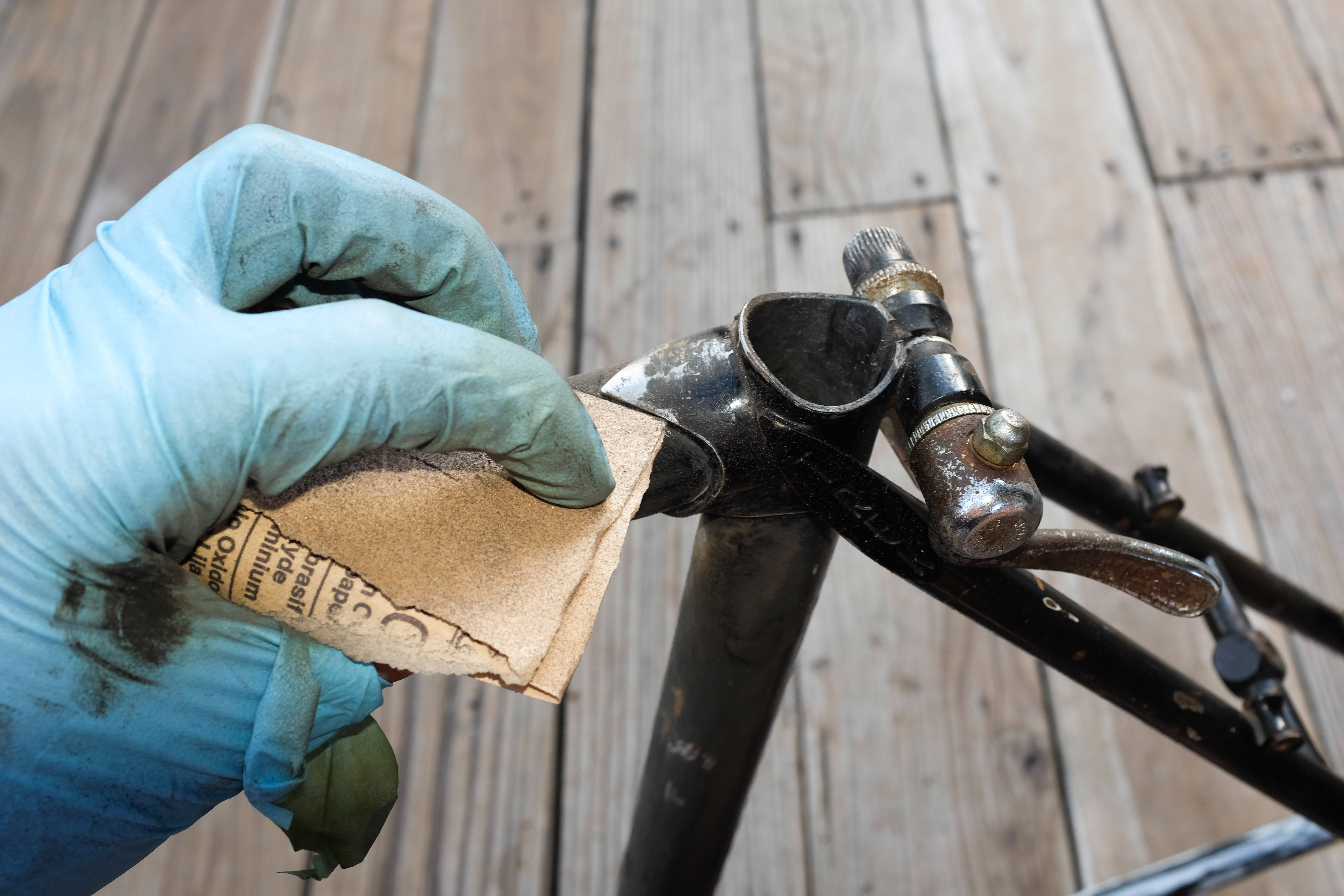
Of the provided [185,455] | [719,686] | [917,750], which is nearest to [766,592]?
[719,686]

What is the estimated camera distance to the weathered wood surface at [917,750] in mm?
947

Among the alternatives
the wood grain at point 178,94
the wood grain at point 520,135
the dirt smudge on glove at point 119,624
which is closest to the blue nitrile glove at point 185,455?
the dirt smudge on glove at point 119,624

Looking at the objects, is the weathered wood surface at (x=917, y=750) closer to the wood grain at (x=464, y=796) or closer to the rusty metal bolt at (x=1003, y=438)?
the wood grain at (x=464, y=796)

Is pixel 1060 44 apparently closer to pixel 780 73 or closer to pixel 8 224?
pixel 780 73

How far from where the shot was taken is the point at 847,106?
1419mm

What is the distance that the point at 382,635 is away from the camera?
43 cm

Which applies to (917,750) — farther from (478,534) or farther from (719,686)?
(478,534)

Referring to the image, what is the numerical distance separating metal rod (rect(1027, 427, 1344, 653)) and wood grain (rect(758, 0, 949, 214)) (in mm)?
713

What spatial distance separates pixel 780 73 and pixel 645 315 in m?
0.50

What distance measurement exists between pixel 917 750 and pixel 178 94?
57.6 inches

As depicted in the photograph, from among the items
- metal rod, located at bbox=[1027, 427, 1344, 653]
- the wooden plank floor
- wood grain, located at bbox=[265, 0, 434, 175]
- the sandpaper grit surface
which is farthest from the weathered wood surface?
wood grain, located at bbox=[265, 0, 434, 175]

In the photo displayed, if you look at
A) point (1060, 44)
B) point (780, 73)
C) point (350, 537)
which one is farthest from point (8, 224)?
point (1060, 44)

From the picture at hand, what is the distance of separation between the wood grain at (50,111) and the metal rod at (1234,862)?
152 cm

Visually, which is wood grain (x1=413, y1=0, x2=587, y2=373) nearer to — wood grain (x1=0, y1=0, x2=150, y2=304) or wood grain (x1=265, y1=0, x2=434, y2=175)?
wood grain (x1=265, y1=0, x2=434, y2=175)
